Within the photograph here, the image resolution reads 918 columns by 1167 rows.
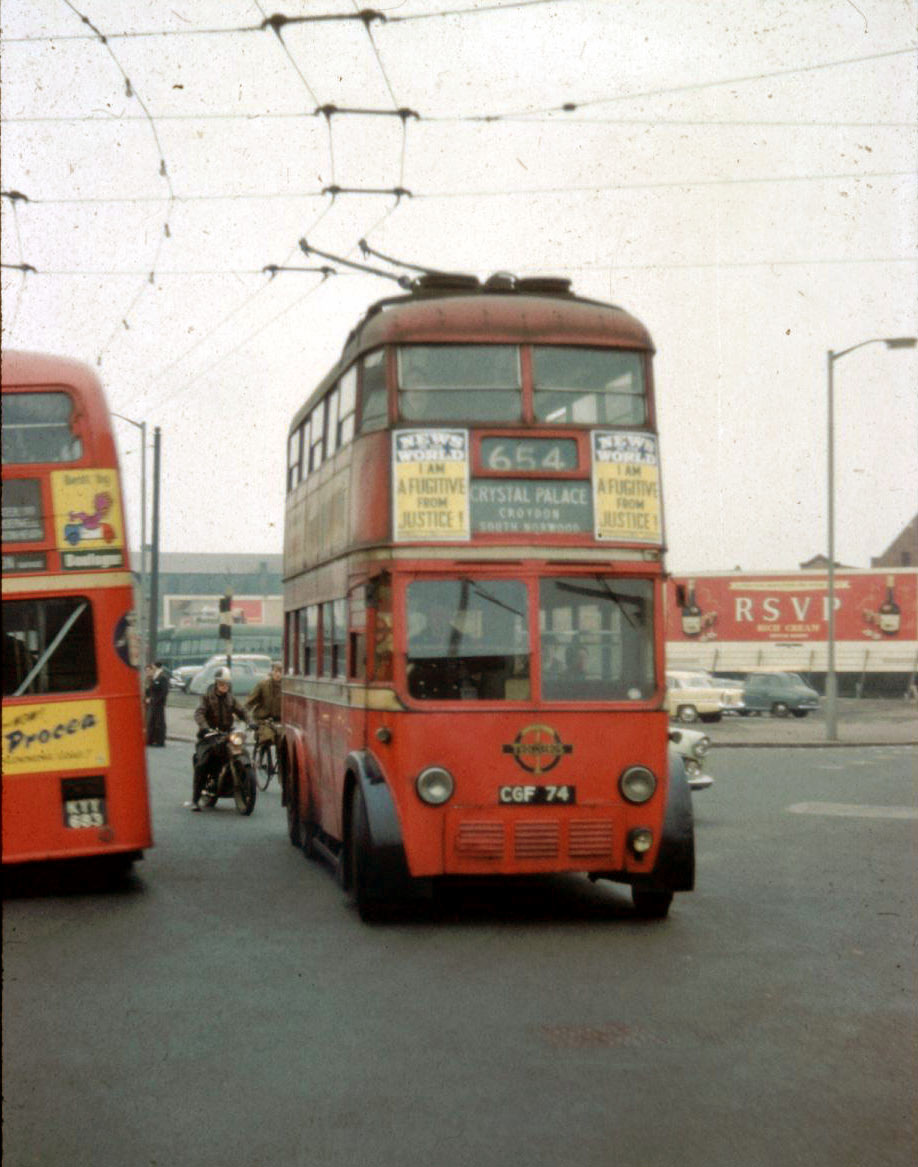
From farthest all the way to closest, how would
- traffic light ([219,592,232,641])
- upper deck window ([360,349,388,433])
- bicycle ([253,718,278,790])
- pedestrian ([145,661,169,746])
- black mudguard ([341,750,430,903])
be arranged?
traffic light ([219,592,232,641]) → pedestrian ([145,661,169,746]) → bicycle ([253,718,278,790]) → upper deck window ([360,349,388,433]) → black mudguard ([341,750,430,903])

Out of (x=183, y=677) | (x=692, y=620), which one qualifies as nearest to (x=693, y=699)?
(x=692, y=620)

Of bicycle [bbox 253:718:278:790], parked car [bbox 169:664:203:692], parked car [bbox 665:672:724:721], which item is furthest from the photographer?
parked car [bbox 169:664:203:692]

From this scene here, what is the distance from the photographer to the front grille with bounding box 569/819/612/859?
10.4m

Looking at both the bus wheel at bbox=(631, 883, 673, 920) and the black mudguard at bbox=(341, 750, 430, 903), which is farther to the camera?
the bus wheel at bbox=(631, 883, 673, 920)

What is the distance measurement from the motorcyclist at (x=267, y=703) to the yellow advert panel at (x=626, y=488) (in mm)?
11468

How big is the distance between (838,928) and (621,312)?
4324mm

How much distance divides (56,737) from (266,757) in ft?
38.6

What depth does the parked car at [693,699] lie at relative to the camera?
43.6 m

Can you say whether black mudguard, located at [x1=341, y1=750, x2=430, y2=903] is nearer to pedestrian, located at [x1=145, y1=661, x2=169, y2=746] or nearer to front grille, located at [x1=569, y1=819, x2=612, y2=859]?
front grille, located at [x1=569, y1=819, x2=612, y2=859]

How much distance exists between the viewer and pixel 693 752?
19.8m

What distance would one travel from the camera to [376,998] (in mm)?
7867

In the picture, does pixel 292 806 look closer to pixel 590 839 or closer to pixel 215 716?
pixel 215 716

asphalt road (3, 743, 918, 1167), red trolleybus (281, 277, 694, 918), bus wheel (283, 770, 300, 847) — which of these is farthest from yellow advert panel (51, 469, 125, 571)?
bus wheel (283, 770, 300, 847)

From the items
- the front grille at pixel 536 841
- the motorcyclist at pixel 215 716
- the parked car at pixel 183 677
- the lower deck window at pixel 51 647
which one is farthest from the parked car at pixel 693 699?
the front grille at pixel 536 841
